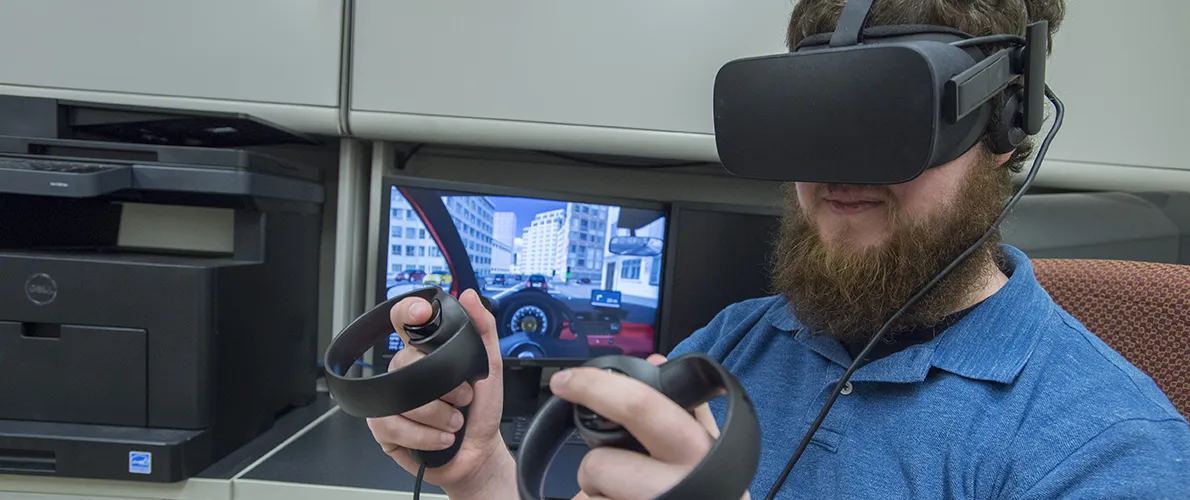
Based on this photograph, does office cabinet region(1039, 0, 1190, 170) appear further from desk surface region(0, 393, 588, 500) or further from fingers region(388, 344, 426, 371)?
fingers region(388, 344, 426, 371)

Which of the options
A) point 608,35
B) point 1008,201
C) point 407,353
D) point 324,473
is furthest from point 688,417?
point 608,35

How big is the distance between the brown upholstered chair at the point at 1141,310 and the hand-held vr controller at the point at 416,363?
713 millimetres

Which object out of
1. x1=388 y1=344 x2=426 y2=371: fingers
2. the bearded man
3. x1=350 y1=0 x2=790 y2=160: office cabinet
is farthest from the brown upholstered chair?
x1=388 y1=344 x2=426 y2=371: fingers

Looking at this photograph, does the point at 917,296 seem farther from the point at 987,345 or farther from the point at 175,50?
the point at 175,50

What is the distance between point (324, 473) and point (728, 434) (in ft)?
2.50

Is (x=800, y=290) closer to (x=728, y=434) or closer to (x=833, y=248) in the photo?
(x=833, y=248)

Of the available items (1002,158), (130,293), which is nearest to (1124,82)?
(1002,158)

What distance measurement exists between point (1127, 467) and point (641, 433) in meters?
0.41

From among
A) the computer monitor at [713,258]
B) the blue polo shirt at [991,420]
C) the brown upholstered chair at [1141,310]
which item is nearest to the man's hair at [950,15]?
the blue polo shirt at [991,420]

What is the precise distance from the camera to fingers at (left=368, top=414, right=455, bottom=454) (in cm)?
52

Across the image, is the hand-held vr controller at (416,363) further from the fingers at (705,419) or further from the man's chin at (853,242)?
the man's chin at (853,242)

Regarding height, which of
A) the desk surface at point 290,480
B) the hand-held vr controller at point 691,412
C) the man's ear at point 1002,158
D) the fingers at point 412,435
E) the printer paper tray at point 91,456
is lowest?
the desk surface at point 290,480

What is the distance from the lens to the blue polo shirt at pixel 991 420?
49 cm

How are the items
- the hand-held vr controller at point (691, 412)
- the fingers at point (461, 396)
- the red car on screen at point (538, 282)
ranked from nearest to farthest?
the hand-held vr controller at point (691, 412) < the fingers at point (461, 396) < the red car on screen at point (538, 282)
